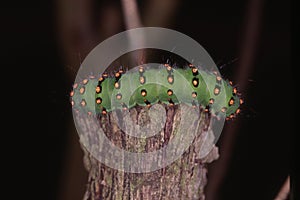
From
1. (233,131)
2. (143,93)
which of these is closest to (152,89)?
(143,93)

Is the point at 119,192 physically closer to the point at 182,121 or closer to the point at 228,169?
the point at 182,121

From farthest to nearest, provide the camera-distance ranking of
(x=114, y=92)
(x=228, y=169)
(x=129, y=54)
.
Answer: (x=228, y=169) → (x=129, y=54) → (x=114, y=92)

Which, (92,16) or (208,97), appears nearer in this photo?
(208,97)
